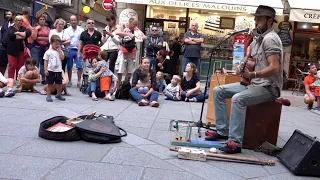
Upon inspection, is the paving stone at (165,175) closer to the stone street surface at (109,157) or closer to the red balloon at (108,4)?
the stone street surface at (109,157)

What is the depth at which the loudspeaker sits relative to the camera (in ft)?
13.2

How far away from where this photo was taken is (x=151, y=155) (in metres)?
4.44

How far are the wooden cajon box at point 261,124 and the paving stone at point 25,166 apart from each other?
8.18ft

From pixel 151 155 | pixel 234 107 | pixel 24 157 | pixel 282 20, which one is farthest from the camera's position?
pixel 282 20

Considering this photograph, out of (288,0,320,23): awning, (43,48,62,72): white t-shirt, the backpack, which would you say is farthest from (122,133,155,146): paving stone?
(288,0,320,23): awning

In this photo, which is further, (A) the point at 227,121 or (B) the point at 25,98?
(B) the point at 25,98

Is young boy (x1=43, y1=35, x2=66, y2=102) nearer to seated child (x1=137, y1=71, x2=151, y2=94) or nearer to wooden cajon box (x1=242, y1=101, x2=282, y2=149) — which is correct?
seated child (x1=137, y1=71, x2=151, y2=94)

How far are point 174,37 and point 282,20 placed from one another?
421cm

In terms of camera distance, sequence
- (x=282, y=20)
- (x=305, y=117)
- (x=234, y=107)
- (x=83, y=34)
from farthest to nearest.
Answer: (x=282, y=20), (x=83, y=34), (x=305, y=117), (x=234, y=107)

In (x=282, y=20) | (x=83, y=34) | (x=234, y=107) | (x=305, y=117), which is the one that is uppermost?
(x=282, y=20)

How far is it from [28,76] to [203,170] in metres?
6.01

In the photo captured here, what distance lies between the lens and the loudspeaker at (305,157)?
13.2 feet

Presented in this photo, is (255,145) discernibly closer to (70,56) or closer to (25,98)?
(25,98)

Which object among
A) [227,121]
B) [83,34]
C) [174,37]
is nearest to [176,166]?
[227,121]
